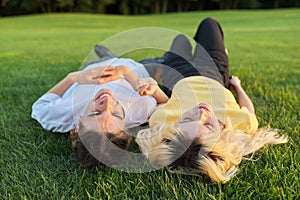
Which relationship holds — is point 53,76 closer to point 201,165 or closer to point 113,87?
point 113,87

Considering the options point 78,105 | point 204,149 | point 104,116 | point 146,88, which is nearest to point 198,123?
point 204,149

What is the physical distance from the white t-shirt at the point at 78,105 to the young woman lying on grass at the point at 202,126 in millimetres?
109

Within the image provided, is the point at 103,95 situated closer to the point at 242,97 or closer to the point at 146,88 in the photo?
the point at 146,88

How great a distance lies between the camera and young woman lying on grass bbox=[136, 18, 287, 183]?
149 cm

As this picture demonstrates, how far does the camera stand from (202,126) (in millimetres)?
1611

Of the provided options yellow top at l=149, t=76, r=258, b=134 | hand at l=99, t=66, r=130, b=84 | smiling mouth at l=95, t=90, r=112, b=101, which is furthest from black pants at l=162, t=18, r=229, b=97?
smiling mouth at l=95, t=90, r=112, b=101

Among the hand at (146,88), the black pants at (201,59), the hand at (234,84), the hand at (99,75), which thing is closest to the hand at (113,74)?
the hand at (99,75)

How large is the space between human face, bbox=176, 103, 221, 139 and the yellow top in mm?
214

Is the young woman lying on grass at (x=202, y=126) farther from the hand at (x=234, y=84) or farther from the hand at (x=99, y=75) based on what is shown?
the hand at (x=99, y=75)

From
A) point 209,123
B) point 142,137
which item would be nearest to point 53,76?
point 142,137

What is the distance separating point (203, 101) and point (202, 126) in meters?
0.53

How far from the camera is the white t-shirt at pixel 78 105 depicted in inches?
78.3

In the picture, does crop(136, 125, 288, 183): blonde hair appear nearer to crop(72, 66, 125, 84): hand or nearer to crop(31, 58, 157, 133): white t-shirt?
crop(31, 58, 157, 133): white t-shirt

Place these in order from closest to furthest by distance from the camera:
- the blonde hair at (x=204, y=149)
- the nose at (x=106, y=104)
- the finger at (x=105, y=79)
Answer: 1. the blonde hair at (x=204, y=149)
2. the nose at (x=106, y=104)
3. the finger at (x=105, y=79)
